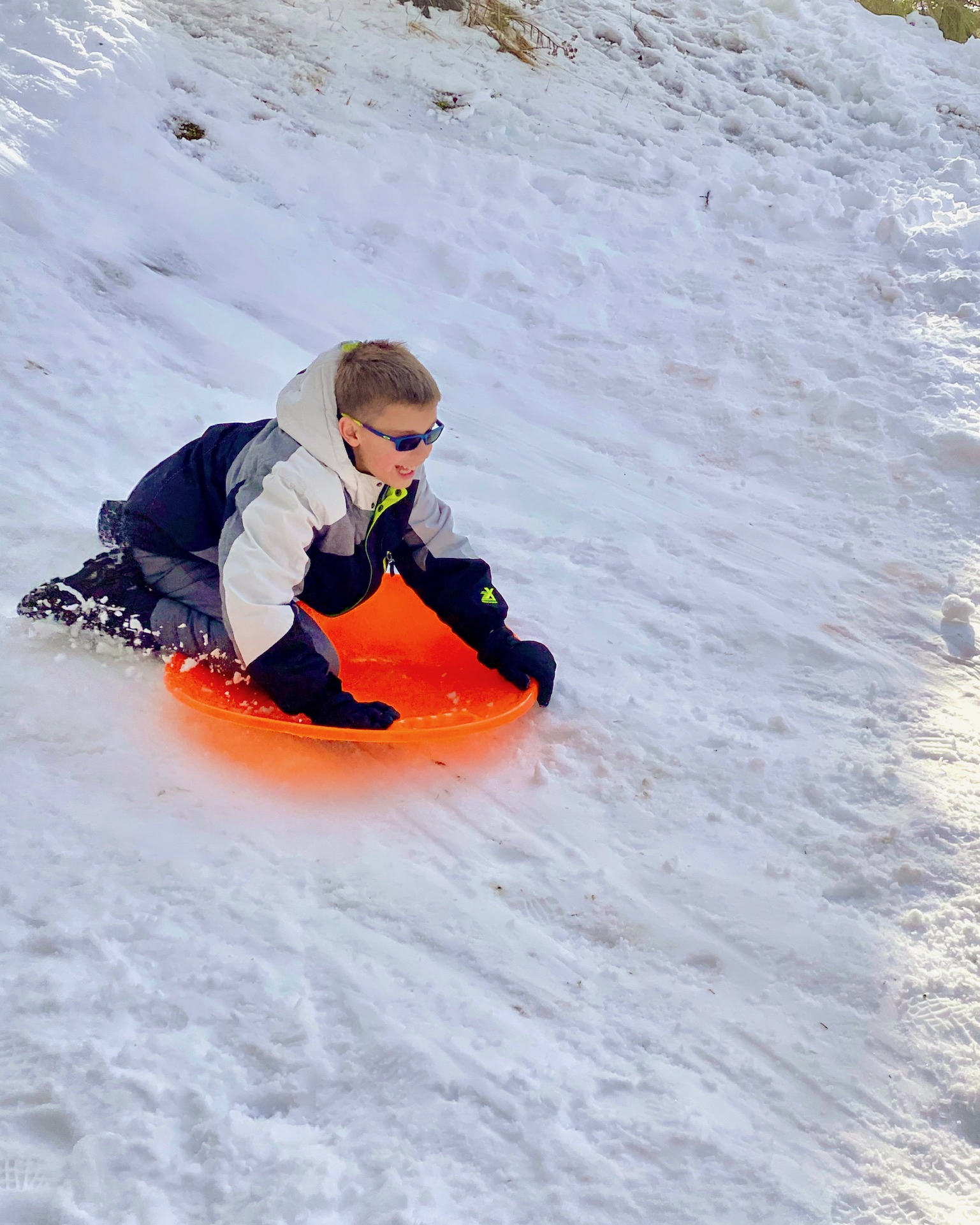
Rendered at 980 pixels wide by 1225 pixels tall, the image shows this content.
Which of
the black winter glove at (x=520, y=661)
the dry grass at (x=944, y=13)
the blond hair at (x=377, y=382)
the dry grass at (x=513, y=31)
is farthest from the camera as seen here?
the dry grass at (x=944, y=13)

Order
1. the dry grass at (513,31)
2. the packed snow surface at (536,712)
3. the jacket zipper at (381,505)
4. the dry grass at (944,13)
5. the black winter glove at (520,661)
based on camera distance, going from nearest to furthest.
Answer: the packed snow surface at (536,712) < the jacket zipper at (381,505) < the black winter glove at (520,661) < the dry grass at (513,31) < the dry grass at (944,13)

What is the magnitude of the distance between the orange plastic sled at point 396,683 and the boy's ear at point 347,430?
55 cm

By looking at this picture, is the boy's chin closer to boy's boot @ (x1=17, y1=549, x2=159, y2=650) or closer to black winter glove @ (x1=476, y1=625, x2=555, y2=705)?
black winter glove @ (x1=476, y1=625, x2=555, y2=705)

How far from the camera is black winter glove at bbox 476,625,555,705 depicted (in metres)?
2.29

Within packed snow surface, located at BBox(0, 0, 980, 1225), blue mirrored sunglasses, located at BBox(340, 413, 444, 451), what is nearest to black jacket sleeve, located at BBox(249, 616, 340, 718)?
packed snow surface, located at BBox(0, 0, 980, 1225)

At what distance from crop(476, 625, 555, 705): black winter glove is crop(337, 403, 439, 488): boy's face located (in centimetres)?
47

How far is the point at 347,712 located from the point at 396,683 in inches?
14.3

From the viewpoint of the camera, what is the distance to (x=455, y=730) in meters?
2.04

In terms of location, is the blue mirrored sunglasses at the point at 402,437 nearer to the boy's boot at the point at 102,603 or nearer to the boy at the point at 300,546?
the boy at the point at 300,546

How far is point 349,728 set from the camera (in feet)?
6.55

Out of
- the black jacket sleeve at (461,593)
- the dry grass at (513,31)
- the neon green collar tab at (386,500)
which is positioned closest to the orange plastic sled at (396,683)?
the black jacket sleeve at (461,593)

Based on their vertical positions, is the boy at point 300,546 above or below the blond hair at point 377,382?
below

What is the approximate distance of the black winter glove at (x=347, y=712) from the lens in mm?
2016

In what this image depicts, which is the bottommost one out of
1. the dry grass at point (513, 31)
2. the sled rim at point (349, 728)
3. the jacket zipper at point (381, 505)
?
the sled rim at point (349, 728)
